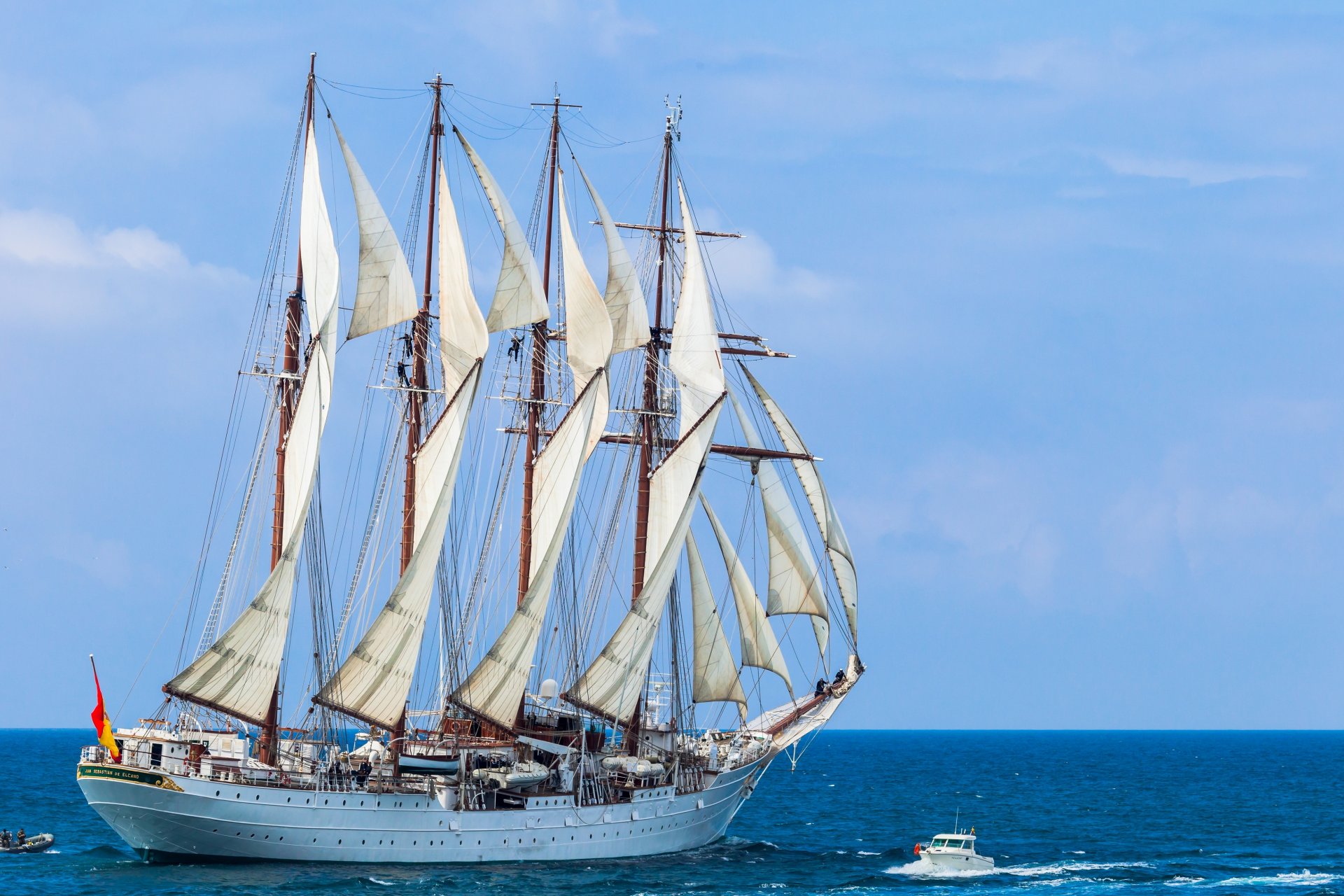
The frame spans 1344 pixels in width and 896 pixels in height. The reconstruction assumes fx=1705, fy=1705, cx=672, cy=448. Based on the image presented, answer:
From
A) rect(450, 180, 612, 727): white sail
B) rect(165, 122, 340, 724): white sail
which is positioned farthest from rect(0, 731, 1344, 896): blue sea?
rect(450, 180, 612, 727): white sail

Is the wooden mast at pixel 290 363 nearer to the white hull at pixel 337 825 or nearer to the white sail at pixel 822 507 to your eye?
the white hull at pixel 337 825

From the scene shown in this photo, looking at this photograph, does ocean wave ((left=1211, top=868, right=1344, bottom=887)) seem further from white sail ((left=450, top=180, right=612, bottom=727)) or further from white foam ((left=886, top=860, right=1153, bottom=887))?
white sail ((left=450, top=180, right=612, bottom=727))

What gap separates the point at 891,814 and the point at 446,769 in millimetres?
49578

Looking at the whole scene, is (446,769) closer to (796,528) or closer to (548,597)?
(548,597)

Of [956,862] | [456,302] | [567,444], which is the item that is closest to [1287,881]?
[956,862]

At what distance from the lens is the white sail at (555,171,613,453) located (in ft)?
213

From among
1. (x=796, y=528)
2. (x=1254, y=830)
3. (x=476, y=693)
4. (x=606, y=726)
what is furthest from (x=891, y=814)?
(x=476, y=693)

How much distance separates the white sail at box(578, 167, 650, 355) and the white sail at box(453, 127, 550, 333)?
1799mm

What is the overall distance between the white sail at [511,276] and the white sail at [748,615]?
472 inches

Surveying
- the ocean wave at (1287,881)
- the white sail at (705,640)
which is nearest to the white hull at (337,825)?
the white sail at (705,640)

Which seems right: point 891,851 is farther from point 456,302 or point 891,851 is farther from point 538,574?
point 456,302

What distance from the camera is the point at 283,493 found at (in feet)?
190

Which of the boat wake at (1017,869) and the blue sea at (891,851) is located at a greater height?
the blue sea at (891,851)

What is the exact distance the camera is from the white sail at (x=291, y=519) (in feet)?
179
